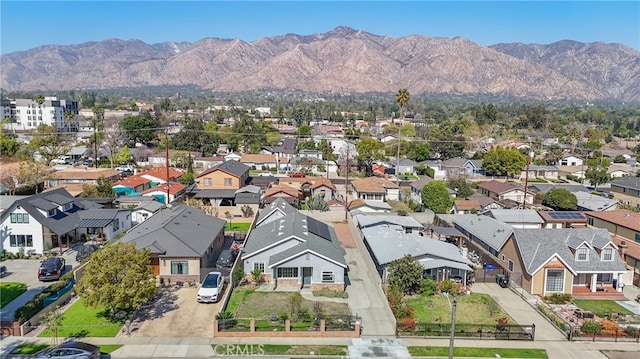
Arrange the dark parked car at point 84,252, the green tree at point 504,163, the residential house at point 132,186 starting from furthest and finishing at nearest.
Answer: the green tree at point 504,163 < the residential house at point 132,186 < the dark parked car at point 84,252

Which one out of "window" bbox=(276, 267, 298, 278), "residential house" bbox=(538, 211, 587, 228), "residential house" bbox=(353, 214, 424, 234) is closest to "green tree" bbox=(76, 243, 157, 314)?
"window" bbox=(276, 267, 298, 278)

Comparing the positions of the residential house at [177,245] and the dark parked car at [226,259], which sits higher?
the residential house at [177,245]

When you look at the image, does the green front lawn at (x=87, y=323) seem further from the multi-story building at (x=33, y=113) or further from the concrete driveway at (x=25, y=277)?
the multi-story building at (x=33, y=113)

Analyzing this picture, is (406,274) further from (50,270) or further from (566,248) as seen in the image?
(50,270)

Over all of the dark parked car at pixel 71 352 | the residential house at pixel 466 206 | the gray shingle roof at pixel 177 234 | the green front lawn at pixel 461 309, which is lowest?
the green front lawn at pixel 461 309

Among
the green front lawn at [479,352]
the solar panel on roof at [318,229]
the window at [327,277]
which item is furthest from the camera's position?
the solar panel on roof at [318,229]

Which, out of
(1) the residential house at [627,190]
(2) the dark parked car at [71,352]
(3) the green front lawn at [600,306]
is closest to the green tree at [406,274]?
(3) the green front lawn at [600,306]

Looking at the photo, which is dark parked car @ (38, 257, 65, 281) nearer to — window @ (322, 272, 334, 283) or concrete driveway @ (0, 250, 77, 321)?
concrete driveway @ (0, 250, 77, 321)

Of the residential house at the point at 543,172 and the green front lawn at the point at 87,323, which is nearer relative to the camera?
the green front lawn at the point at 87,323

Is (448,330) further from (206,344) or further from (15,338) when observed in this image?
(15,338)
